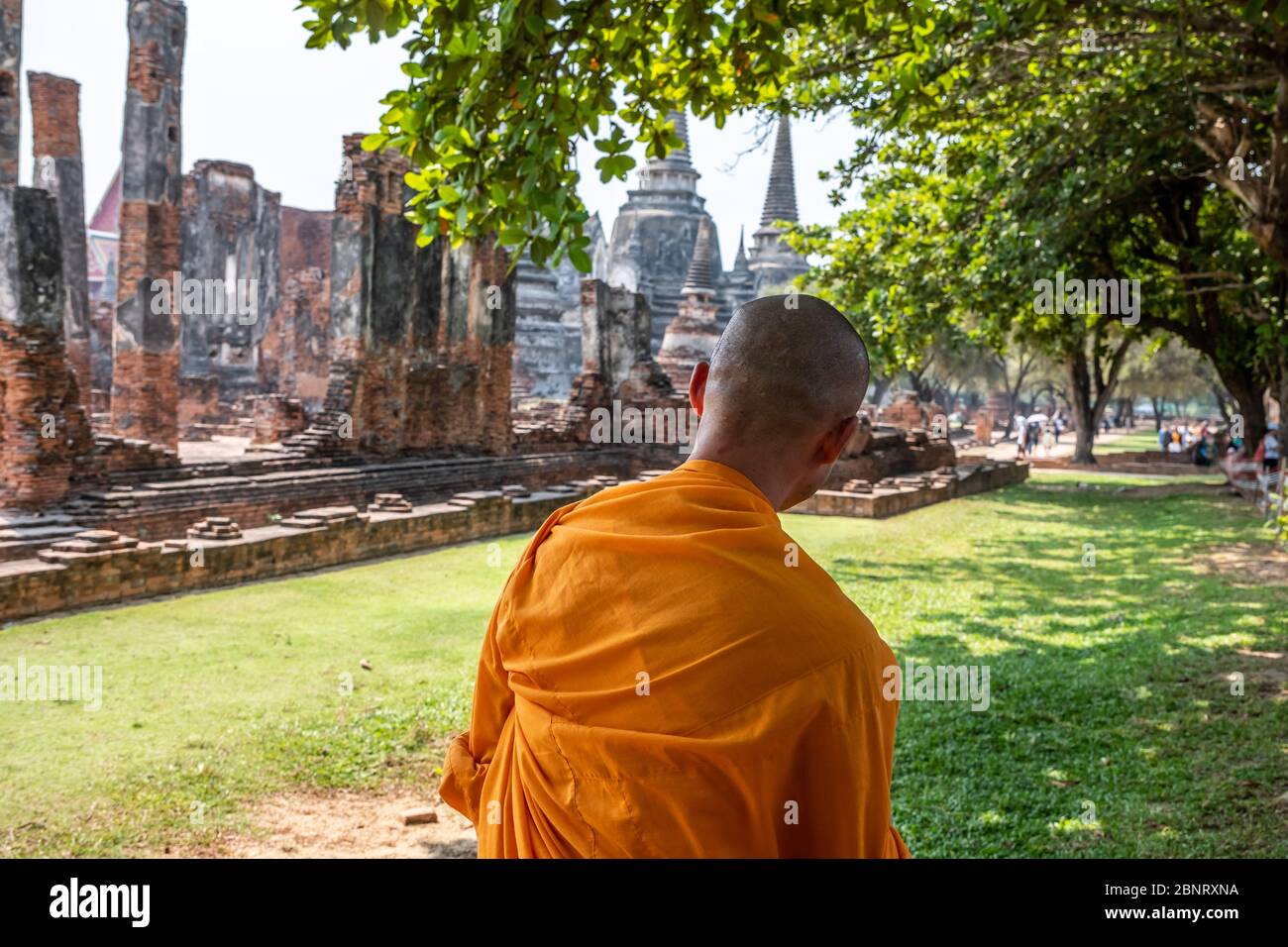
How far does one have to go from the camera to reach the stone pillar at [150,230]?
651 inches

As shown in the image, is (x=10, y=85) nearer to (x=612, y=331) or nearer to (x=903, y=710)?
(x=612, y=331)

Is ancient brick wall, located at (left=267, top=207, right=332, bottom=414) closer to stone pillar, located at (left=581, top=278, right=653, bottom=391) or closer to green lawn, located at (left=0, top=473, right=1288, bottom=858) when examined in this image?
stone pillar, located at (left=581, top=278, right=653, bottom=391)

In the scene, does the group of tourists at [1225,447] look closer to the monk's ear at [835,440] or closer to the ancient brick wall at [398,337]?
the ancient brick wall at [398,337]

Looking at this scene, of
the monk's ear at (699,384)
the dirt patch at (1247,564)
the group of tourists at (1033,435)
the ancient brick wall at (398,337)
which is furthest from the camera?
the group of tourists at (1033,435)

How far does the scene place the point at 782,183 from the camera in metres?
49.0

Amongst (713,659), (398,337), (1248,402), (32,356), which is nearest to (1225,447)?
(1248,402)

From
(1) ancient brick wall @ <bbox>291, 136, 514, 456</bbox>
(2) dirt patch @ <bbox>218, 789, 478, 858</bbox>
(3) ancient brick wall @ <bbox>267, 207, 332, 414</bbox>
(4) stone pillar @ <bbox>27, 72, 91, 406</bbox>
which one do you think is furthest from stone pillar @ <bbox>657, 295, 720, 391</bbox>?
(2) dirt patch @ <bbox>218, 789, 478, 858</bbox>

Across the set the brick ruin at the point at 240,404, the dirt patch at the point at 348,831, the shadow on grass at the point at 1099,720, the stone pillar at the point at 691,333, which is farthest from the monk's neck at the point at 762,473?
the stone pillar at the point at 691,333

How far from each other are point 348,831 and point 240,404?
2433 centimetres

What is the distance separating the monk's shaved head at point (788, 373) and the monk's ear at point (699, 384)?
75mm

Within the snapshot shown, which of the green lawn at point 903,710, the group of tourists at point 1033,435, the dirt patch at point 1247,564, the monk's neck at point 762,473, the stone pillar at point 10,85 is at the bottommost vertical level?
the green lawn at point 903,710
